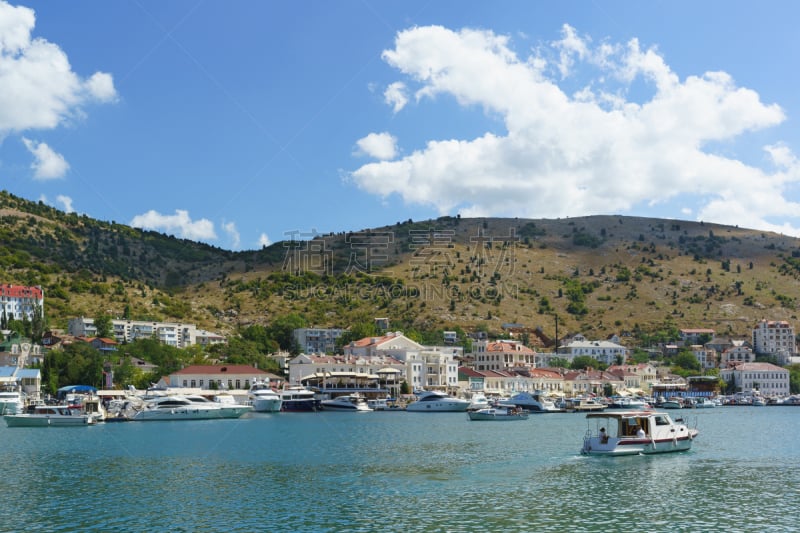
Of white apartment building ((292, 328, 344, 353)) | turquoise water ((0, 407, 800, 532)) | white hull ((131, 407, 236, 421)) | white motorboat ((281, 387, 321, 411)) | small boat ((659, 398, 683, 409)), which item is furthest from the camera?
white apartment building ((292, 328, 344, 353))

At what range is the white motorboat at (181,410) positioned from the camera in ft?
304

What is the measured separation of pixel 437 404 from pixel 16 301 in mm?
88778

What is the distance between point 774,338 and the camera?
185000 mm

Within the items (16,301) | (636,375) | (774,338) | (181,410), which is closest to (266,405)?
(181,410)

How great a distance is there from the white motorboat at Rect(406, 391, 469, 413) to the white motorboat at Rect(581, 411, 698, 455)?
60.9m

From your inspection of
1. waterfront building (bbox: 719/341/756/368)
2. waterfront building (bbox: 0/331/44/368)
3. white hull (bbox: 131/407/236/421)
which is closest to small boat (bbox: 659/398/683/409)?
waterfront building (bbox: 719/341/756/368)

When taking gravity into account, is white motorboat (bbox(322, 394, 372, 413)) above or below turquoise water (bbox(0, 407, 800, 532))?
below

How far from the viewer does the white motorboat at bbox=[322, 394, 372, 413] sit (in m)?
115

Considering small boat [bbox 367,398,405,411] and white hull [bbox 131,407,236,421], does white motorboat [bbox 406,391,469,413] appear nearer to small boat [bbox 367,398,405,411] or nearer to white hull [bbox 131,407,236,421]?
small boat [bbox 367,398,405,411]

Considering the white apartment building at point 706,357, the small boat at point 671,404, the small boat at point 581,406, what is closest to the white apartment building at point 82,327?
the small boat at point 581,406

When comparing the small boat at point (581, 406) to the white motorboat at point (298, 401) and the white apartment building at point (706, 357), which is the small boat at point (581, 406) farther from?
the white apartment building at point (706, 357)

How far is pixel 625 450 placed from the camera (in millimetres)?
50688

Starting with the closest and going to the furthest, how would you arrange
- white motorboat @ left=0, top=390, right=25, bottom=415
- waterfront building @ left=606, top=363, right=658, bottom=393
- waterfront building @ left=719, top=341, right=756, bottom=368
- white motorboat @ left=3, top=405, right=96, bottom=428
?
white motorboat @ left=3, top=405, right=96, bottom=428
white motorboat @ left=0, top=390, right=25, bottom=415
waterfront building @ left=606, top=363, right=658, bottom=393
waterfront building @ left=719, top=341, right=756, bottom=368

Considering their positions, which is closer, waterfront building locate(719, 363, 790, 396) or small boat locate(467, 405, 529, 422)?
small boat locate(467, 405, 529, 422)
